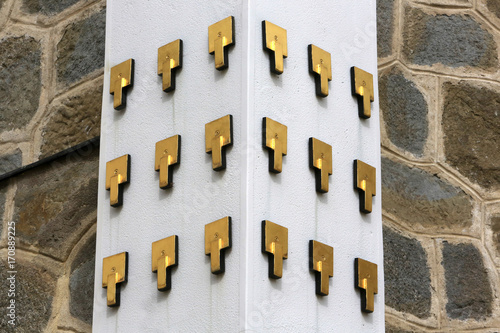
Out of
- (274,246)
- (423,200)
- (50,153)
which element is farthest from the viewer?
(50,153)

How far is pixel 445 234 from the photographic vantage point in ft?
7.06

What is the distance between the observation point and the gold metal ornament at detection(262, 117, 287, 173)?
164 cm

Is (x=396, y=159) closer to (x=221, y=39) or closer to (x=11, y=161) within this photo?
(x=221, y=39)

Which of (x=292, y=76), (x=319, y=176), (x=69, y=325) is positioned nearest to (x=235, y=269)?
(x=319, y=176)

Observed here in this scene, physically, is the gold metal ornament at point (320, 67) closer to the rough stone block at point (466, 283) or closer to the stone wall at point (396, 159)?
the stone wall at point (396, 159)

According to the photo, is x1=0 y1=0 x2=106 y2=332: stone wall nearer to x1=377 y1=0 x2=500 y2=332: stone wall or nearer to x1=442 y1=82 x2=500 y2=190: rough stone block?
x1=377 y1=0 x2=500 y2=332: stone wall

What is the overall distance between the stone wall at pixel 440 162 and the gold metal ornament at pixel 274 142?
0.55 metres

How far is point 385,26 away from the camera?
236cm

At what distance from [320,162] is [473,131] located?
0.71 meters

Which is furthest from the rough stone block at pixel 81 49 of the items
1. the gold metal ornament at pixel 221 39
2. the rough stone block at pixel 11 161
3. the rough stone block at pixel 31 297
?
the gold metal ornament at pixel 221 39

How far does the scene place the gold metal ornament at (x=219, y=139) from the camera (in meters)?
1.64

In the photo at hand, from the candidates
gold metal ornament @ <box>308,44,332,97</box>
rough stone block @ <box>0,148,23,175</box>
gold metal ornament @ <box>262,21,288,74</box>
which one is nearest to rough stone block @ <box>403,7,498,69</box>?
gold metal ornament @ <box>308,44,332,97</box>

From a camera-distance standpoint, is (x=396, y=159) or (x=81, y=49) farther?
(x=81, y=49)

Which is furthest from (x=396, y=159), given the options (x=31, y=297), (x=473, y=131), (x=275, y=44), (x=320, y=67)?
(x=31, y=297)
